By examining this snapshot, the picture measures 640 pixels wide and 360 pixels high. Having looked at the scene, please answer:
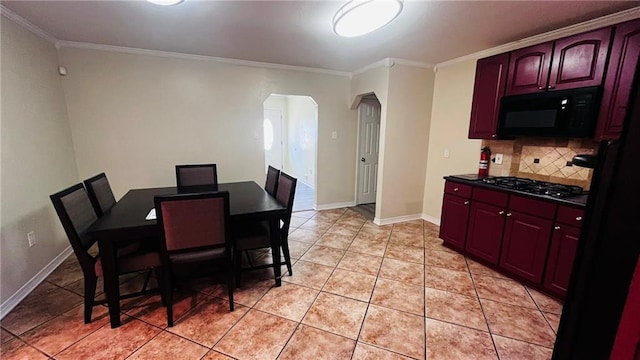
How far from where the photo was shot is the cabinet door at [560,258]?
2067mm

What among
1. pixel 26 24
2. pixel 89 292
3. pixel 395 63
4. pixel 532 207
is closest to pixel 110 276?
pixel 89 292

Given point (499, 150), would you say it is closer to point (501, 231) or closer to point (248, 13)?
point (501, 231)

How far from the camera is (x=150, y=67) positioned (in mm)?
3367

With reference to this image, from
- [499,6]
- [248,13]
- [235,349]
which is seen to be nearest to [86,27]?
[248,13]

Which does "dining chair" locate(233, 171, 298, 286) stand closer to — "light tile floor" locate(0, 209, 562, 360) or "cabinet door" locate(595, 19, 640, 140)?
"light tile floor" locate(0, 209, 562, 360)

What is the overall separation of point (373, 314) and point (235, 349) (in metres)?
1.02

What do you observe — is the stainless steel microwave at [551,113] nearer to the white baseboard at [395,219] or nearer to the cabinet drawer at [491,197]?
the cabinet drawer at [491,197]

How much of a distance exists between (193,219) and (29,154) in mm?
1894

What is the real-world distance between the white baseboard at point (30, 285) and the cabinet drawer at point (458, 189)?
13.6ft

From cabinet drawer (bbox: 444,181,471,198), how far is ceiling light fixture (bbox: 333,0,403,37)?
194 centimetres

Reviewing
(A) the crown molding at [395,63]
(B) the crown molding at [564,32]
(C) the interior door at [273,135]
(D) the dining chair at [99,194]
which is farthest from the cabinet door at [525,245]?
(C) the interior door at [273,135]

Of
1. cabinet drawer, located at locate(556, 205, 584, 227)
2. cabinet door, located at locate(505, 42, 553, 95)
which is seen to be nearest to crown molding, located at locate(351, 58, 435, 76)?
cabinet door, located at locate(505, 42, 553, 95)

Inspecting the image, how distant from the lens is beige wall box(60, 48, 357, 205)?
3213 mm

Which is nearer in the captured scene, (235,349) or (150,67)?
(235,349)
